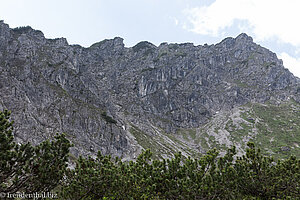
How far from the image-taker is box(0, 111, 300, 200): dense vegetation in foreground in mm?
10125

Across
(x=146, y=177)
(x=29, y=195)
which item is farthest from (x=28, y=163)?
(x=146, y=177)

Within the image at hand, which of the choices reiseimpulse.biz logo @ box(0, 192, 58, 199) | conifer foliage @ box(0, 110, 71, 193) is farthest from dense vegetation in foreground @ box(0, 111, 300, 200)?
reiseimpulse.biz logo @ box(0, 192, 58, 199)

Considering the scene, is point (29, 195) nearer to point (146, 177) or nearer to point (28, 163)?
point (28, 163)

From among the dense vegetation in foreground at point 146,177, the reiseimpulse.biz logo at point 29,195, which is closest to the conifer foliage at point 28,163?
the dense vegetation in foreground at point 146,177

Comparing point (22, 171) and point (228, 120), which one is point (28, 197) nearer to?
point (22, 171)

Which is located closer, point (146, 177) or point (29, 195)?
point (29, 195)

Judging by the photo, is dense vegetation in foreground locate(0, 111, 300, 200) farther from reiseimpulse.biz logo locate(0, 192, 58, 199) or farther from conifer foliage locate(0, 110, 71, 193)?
reiseimpulse.biz logo locate(0, 192, 58, 199)

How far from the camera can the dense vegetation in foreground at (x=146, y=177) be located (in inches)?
399

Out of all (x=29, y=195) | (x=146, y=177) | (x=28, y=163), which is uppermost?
(x=146, y=177)

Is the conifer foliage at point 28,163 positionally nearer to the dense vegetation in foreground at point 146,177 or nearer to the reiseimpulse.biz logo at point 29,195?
the dense vegetation in foreground at point 146,177

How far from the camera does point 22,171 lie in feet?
32.7

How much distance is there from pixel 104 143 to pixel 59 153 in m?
108

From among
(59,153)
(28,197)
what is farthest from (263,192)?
(28,197)

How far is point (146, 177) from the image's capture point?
499 inches
